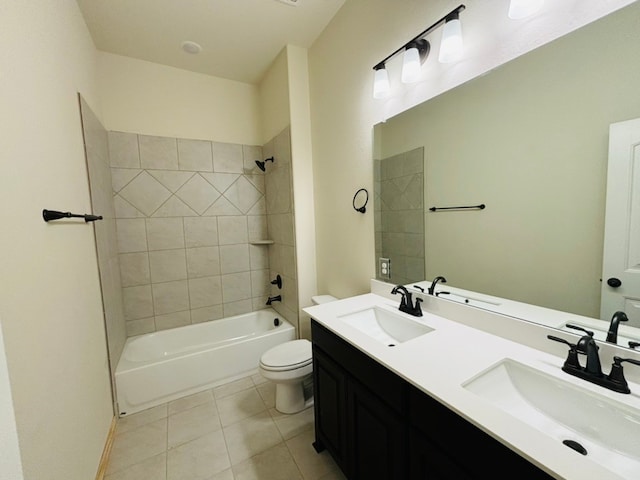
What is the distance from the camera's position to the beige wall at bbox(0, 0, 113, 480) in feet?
2.62

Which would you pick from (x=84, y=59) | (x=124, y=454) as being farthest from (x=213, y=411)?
(x=84, y=59)

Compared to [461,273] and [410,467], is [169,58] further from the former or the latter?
[410,467]

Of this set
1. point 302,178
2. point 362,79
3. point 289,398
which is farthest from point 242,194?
point 289,398

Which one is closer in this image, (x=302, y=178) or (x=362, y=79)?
(x=362, y=79)

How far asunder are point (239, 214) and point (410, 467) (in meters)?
2.50

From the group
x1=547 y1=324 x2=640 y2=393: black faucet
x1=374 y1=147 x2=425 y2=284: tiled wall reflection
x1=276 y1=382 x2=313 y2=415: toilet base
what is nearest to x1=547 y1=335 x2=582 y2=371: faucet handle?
x1=547 y1=324 x2=640 y2=393: black faucet

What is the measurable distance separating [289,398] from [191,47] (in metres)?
2.87

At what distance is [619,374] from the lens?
2.33 ft

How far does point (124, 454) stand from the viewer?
1.57 meters

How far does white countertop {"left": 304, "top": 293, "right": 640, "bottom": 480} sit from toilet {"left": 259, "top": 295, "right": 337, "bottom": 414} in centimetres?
61

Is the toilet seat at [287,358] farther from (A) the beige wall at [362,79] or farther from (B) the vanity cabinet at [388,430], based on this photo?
(A) the beige wall at [362,79]

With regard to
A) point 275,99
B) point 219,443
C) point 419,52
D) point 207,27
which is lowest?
point 219,443

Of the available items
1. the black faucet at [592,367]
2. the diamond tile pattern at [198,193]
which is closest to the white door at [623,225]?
the black faucet at [592,367]

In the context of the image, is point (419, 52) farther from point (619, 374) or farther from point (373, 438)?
point (373, 438)
